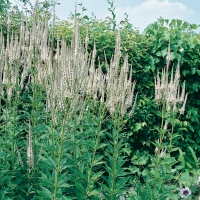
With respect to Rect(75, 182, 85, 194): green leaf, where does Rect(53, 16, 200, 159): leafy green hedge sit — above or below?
above

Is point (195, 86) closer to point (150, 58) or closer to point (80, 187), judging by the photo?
point (150, 58)

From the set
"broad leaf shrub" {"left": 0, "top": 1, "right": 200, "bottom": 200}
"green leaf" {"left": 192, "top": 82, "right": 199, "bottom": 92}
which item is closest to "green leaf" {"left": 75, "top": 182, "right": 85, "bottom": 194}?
"broad leaf shrub" {"left": 0, "top": 1, "right": 200, "bottom": 200}

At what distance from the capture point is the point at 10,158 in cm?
407

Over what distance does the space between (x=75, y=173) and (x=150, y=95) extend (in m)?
3.77

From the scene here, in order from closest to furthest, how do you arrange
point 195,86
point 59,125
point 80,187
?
1. point 80,187
2. point 59,125
3. point 195,86

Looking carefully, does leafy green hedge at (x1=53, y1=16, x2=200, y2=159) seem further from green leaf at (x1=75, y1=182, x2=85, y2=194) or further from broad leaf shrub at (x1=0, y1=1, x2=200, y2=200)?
green leaf at (x1=75, y1=182, x2=85, y2=194)

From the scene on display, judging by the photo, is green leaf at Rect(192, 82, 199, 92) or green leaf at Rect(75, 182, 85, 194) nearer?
green leaf at Rect(75, 182, 85, 194)

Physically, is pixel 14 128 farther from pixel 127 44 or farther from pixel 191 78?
pixel 191 78

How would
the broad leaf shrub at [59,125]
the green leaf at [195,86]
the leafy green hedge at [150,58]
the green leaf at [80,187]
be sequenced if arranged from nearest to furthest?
1. the broad leaf shrub at [59,125]
2. the green leaf at [80,187]
3. the leafy green hedge at [150,58]
4. the green leaf at [195,86]

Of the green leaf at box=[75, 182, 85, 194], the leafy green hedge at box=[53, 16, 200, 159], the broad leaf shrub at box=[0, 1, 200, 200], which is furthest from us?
the leafy green hedge at box=[53, 16, 200, 159]

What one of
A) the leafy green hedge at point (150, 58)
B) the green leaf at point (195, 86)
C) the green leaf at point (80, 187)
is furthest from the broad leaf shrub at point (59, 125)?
the green leaf at point (195, 86)

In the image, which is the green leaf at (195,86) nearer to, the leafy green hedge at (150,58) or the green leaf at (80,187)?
the leafy green hedge at (150,58)

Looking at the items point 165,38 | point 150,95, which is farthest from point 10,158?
point 165,38

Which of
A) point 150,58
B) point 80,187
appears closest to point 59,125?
point 80,187
